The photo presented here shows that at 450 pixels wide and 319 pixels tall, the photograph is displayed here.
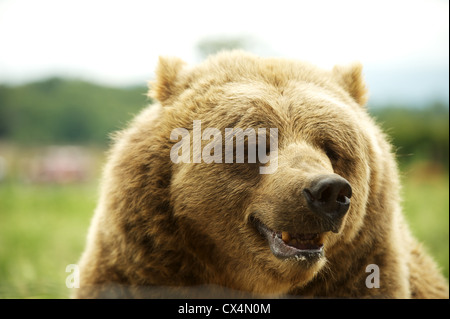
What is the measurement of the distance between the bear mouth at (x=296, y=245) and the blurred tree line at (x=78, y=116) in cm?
482

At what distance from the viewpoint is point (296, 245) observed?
2.48 metres

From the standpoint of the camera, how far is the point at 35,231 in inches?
302

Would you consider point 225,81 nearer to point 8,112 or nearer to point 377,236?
point 377,236

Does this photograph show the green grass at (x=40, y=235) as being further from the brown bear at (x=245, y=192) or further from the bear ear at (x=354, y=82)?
the bear ear at (x=354, y=82)

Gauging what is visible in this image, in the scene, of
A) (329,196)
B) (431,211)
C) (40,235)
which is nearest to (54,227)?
(40,235)

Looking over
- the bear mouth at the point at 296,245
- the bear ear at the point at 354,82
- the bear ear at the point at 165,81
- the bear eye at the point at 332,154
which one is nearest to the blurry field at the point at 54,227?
the bear ear at the point at 354,82

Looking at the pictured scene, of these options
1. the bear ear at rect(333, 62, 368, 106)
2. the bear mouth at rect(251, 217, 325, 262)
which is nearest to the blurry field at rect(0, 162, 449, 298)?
the bear ear at rect(333, 62, 368, 106)

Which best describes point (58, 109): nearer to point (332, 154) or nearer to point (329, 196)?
point (332, 154)

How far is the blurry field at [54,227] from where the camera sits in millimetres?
4800

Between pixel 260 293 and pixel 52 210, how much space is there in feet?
22.6

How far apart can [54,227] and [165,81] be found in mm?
5559
